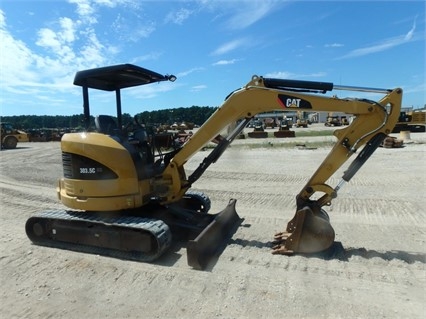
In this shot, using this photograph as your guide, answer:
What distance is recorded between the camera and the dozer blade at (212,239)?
4598mm

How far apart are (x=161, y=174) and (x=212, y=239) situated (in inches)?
51.9

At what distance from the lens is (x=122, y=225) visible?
5.09 metres

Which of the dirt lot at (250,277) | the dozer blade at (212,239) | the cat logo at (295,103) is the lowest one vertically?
the dirt lot at (250,277)

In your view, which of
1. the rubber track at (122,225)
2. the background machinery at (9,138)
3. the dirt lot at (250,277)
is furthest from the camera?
the background machinery at (9,138)

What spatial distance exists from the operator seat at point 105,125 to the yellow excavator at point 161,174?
0.02 meters

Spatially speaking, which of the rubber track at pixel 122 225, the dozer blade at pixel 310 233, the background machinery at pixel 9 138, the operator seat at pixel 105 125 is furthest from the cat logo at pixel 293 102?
the background machinery at pixel 9 138

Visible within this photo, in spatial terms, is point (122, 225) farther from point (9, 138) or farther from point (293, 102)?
point (9, 138)

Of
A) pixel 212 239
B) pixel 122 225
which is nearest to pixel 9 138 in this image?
pixel 122 225

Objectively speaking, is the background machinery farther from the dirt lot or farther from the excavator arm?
the excavator arm

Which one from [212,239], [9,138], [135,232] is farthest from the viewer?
[9,138]

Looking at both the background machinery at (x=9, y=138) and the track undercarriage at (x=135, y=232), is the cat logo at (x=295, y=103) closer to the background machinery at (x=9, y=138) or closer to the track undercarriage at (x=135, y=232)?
the track undercarriage at (x=135, y=232)

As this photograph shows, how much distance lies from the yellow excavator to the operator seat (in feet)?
0.05

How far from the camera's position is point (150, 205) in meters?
5.92

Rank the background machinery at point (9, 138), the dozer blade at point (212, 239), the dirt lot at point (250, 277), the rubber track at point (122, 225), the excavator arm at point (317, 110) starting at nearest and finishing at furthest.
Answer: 1. the dirt lot at point (250, 277)
2. the dozer blade at point (212, 239)
3. the excavator arm at point (317, 110)
4. the rubber track at point (122, 225)
5. the background machinery at point (9, 138)
